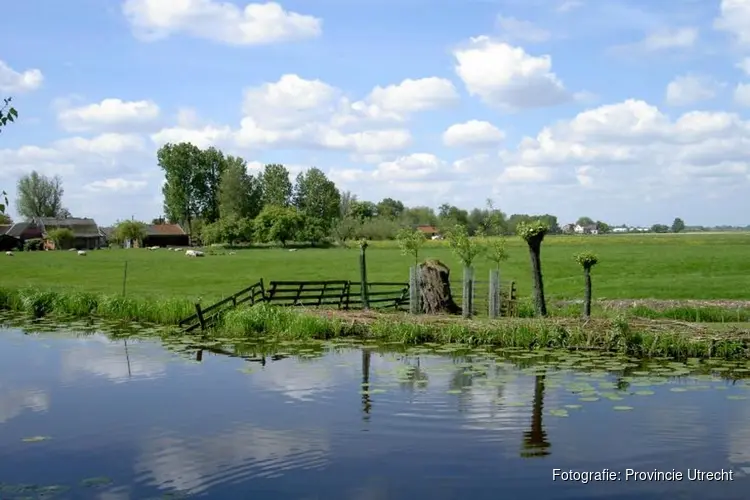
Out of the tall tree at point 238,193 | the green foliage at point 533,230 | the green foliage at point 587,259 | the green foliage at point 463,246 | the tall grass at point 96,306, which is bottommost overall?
the tall grass at point 96,306

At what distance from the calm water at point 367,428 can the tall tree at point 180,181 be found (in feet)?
427

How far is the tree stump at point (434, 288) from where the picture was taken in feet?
101

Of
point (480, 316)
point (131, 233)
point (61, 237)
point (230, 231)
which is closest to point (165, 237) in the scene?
point (131, 233)

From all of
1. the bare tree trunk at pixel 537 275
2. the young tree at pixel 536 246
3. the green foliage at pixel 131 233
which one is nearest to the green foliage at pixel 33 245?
the green foliage at pixel 131 233

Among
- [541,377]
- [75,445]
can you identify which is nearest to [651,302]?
[541,377]

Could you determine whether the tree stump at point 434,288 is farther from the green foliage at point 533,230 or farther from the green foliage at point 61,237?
the green foliage at point 61,237

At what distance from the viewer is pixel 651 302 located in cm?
3281

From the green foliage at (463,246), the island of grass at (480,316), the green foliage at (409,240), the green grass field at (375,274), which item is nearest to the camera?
the island of grass at (480,316)

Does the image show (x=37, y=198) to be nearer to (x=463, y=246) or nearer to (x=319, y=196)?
(x=319, y=196)

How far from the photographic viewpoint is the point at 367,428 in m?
13.8

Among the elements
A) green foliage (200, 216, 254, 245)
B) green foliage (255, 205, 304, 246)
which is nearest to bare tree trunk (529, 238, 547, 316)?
green foliage (255, 205, 304, 246)

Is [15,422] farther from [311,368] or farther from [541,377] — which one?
[541,377]

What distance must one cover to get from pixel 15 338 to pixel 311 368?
1393 cm

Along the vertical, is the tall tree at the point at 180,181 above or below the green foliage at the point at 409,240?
above
